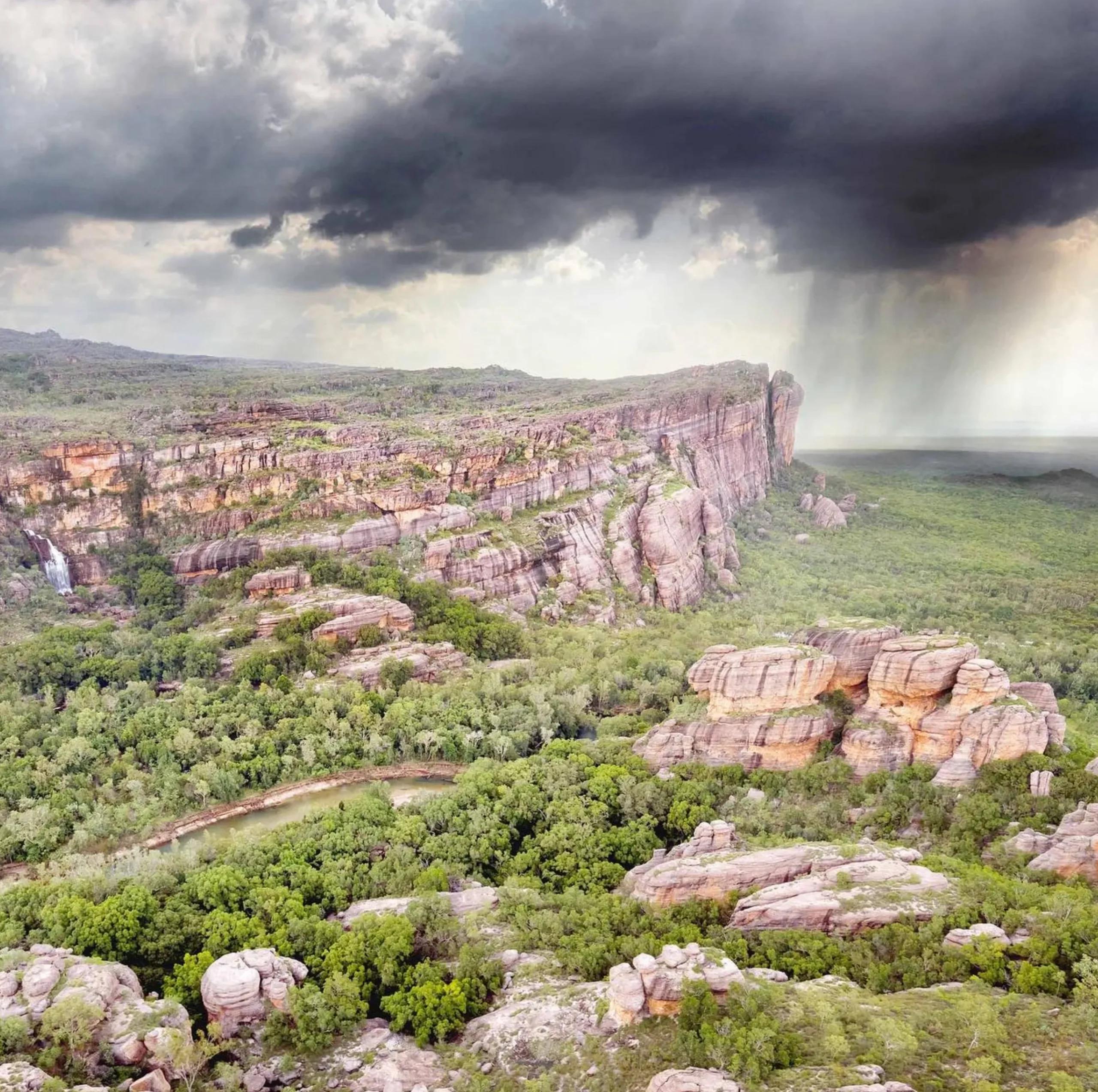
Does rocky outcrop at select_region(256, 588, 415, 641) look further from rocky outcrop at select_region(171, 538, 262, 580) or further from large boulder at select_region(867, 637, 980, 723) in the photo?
large boulder at select_region(867, 637, 980, 723)

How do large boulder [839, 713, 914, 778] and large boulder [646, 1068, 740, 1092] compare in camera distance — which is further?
large boulder [839, 713, 914, 778]

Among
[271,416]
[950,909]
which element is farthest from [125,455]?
[950,909]

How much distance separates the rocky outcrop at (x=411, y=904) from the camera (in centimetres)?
3509

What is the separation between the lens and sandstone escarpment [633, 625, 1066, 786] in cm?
4088

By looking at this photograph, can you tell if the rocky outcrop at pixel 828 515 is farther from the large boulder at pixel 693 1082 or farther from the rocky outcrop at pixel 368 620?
the large boulder at pixel 693 1082

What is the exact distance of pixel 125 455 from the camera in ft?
301

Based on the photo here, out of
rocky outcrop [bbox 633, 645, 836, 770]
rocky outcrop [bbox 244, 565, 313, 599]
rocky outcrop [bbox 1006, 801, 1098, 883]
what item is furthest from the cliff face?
rocky outcrop [bbox 1006, 801, 1098, 883]

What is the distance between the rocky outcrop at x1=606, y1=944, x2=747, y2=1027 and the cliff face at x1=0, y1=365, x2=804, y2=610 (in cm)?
5481

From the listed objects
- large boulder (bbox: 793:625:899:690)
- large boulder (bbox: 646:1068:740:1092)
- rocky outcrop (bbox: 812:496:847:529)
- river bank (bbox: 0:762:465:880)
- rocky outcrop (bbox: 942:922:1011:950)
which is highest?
rocky outcrop (bbox: 812:496:847:529)

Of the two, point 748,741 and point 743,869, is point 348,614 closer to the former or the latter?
point 748,741

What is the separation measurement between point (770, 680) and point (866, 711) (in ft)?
20.7

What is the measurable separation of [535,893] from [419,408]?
107522 millimetres

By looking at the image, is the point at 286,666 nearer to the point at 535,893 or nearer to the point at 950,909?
the point at 535,893

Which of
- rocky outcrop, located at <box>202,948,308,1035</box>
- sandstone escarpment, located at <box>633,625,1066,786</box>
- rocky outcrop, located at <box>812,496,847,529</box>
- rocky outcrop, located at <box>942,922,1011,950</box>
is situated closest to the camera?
rocky outcrop, located at <box>202,948,308,1035</box>
